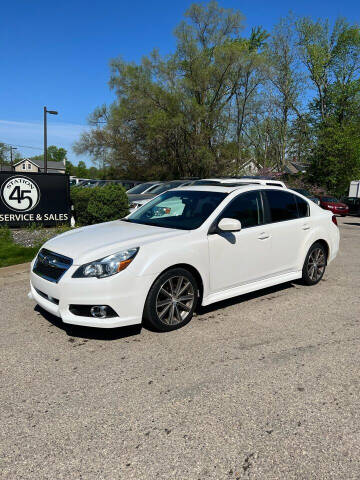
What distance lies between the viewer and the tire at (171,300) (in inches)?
158

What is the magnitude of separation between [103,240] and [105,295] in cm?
73

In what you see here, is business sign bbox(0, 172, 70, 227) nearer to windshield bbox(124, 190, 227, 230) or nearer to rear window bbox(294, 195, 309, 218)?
windshield bbox(124, 190, 227, 230)

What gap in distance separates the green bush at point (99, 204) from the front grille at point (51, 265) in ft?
20.2

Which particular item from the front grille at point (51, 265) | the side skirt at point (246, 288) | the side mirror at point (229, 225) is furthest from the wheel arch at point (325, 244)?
the front grille at point (51, 265)

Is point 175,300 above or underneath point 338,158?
underneath

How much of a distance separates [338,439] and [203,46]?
34821 millimetres

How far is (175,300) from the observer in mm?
4203

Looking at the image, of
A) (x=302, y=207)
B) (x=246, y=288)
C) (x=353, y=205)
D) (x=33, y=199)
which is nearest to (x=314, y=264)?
(x=302, y=207)

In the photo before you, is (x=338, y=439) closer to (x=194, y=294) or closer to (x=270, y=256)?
(x=194, y=294)

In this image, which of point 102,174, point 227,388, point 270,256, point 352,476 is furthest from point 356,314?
point 102,174

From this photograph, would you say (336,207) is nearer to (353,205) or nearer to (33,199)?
(353,205)

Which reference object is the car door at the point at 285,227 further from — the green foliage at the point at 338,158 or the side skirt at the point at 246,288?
the green foliage at the point at 338,158

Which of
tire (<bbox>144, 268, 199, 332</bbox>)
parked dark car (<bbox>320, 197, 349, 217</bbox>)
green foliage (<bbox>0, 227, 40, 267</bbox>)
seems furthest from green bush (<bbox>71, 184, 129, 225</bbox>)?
parked dark car (<bbox>320, 197, 349, 217</bbox>)

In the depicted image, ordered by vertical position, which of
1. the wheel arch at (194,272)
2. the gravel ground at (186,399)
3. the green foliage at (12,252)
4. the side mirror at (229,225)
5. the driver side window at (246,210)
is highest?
the driver side window at (246,210)
